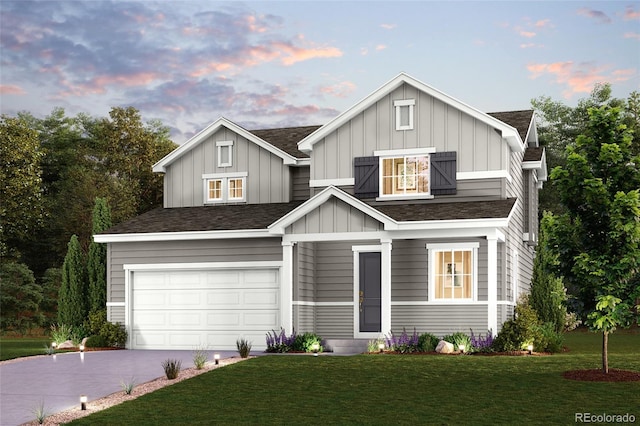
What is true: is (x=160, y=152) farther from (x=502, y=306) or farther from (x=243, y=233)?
(x=502, y=306)

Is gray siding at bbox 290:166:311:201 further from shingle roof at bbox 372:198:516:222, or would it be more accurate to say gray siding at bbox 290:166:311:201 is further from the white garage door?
shingle roof at bbox 372:198:516:222

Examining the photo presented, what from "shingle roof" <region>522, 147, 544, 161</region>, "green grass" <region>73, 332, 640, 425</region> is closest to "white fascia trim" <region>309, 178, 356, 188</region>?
"shingle roof" <region>522, 147, 544, 161</region>

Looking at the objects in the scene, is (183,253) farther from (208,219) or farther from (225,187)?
(225,187)

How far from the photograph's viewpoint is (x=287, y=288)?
24266 millimetres

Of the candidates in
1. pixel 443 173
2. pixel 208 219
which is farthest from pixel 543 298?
pixel 208 219

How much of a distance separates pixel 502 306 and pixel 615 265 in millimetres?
8394

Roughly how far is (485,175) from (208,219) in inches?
346

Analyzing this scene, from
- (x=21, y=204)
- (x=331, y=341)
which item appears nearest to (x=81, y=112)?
(x=21, y=204)

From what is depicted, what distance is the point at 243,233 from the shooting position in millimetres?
25453

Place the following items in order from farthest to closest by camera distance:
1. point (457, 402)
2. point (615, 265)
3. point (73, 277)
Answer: point (73, 277) → point (615, 265) → point (457, 402)

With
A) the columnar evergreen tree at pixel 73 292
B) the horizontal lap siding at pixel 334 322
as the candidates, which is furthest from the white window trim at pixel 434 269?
the columnar evergreen tree at pixel 73 292

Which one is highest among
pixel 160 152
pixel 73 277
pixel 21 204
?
pixel 160 152

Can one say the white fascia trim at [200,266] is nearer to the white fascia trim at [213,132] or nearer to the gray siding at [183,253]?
the gray siding at [183,253]

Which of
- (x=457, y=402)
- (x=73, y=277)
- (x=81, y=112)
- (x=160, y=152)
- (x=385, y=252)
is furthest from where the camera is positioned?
Result: (x=81, y=112)
